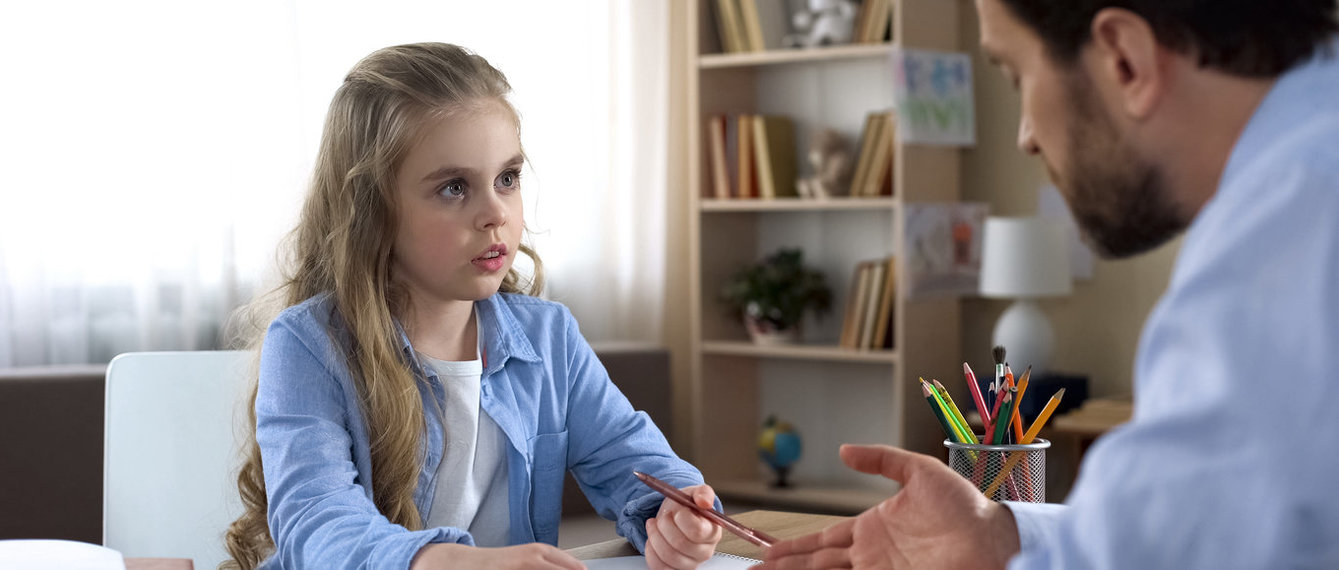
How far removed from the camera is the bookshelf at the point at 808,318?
13.2 ft

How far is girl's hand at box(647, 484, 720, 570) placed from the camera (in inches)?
46.0

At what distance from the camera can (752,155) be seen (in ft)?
14.0

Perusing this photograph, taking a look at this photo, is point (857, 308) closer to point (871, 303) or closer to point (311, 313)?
point (871, 303)

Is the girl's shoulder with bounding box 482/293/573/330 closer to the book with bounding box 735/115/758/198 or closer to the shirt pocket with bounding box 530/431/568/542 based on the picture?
the shirt pocket with bounding box 530/431/568/542

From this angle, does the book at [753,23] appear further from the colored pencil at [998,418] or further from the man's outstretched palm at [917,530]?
the man's outstretched palm at [917,530]

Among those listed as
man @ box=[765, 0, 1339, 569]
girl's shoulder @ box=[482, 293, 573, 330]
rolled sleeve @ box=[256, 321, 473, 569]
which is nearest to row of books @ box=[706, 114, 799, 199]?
girl's shoulder @ box=[482, 293, 573, 330]

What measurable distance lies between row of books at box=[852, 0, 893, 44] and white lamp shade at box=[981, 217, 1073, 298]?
0.69 m

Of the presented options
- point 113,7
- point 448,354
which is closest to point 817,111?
point 113,7

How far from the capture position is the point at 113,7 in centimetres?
318

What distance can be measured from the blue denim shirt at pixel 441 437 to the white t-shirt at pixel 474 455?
0.05 feet

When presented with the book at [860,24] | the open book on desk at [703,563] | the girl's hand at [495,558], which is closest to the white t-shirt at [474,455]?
the open book on desk at [703,563]

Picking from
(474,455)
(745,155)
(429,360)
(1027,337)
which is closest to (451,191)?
(429,360)

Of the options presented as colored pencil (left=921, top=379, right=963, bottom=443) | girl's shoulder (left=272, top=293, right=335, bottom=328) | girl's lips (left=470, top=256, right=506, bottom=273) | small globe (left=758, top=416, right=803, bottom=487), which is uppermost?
girl's lips (left=470, top=256, right=506, bottom=273)

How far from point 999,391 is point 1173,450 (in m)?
0.68
